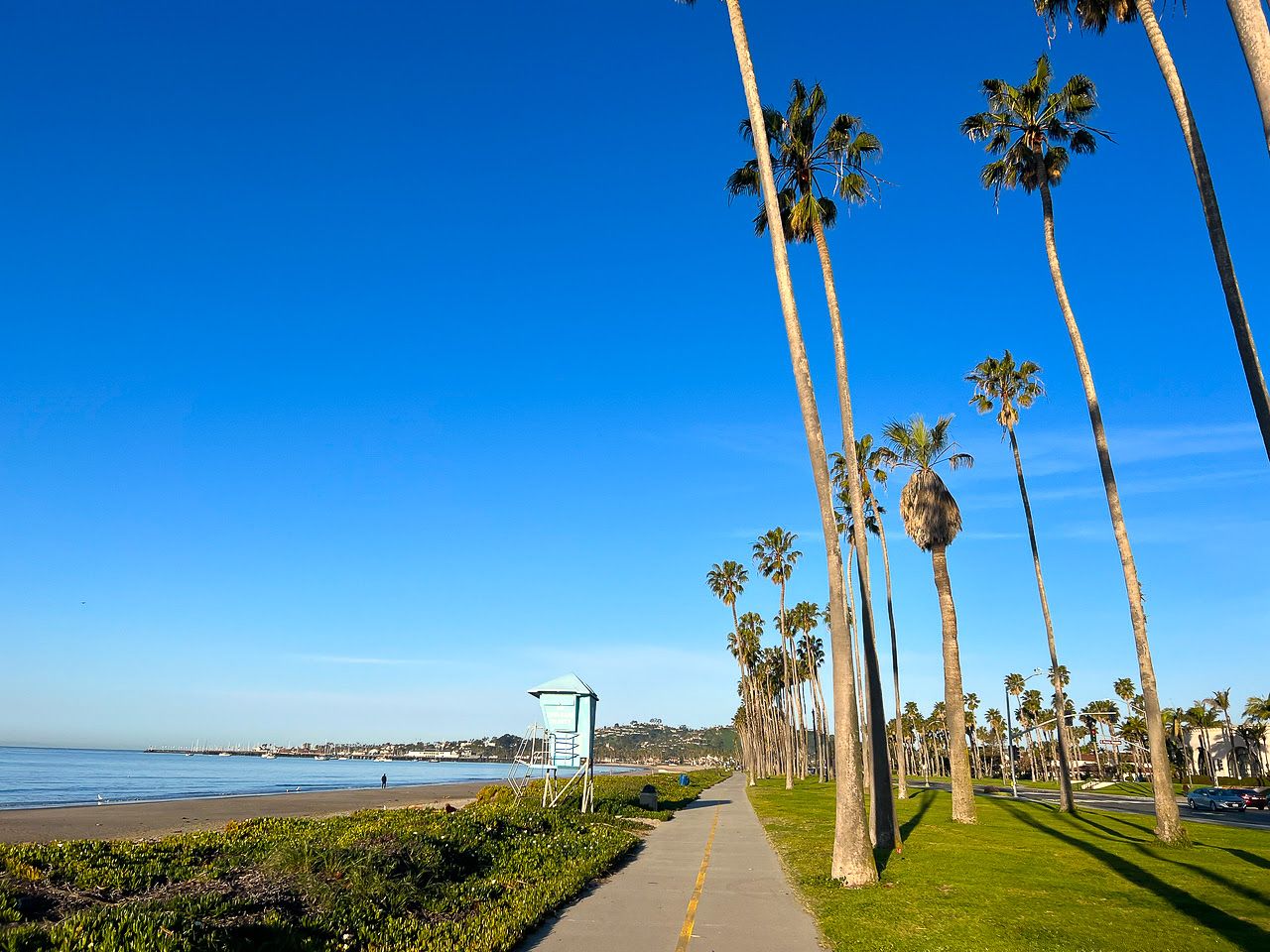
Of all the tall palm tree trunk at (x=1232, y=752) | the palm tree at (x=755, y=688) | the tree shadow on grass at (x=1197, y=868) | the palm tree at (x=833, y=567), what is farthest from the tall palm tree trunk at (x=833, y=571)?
the tall palm tree trunk at (x=1232, y=752)

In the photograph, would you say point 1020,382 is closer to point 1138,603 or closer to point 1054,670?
point 1054,670

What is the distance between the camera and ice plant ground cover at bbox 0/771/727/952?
6.79 m

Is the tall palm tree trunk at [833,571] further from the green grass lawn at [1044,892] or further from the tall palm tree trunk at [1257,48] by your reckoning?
the tall palm tree trunk at [1257,48]

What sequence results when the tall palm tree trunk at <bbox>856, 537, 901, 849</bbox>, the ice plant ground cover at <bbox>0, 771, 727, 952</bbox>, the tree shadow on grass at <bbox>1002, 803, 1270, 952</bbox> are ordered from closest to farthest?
the ice plant ground cover at <bbox>0, 771, 727, 952</bbox> → the tree shadow on grass at <bbox>1002, 803, 1270, 952</bbox> → the tall palm tree trunk at <bbox>856, 537, 901, 849</bbox>

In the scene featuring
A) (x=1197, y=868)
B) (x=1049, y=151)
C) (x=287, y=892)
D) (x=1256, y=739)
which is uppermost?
(x=1049, y=151)

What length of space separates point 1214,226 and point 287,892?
16.6m

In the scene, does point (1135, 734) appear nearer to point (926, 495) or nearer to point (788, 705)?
point (788, 705)

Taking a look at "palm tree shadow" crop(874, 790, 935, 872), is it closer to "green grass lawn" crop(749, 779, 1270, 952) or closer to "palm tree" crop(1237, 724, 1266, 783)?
"green grass lawn" crop(749, 779, 1270, 952)

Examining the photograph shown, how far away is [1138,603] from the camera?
2227 centimetres

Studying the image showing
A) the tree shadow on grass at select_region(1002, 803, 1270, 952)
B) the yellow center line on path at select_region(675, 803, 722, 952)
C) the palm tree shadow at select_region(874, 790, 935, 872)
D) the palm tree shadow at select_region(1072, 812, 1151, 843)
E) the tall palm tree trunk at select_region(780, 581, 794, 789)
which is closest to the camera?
the yellow center line on path at select_region(675, 803, 722, 952)

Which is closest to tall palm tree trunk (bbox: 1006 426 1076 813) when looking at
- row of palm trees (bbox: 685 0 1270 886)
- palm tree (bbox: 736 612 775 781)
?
row of palm trees (bbox: 685 0 1270 886)

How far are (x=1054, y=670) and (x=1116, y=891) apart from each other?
70.5 feet

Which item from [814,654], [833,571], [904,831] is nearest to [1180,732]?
[814,654]

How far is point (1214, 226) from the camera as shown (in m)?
13.0
